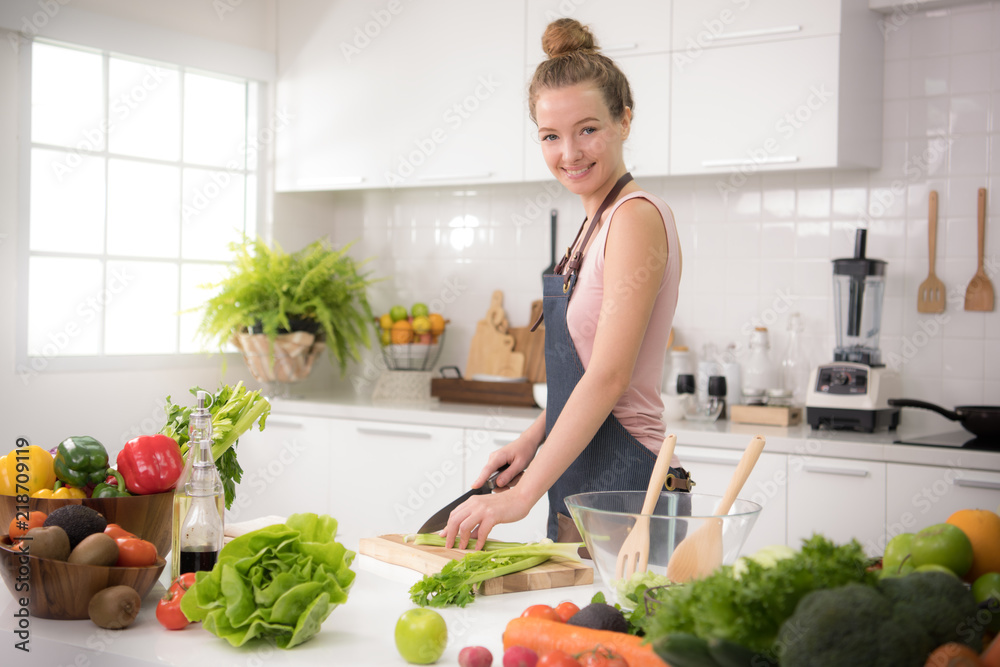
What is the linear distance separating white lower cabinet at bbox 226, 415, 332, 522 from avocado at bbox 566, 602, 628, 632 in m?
2.51

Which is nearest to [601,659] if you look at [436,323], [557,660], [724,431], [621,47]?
[557,660]

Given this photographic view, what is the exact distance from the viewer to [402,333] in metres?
3.59

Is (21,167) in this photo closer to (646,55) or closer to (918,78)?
(646,55)

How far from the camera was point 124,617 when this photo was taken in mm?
1085

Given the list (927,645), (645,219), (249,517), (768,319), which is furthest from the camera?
(249,517)

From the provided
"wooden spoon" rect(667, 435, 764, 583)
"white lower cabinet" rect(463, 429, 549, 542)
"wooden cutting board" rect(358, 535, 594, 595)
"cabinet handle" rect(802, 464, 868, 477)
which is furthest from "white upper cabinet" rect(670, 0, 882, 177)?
"wooden spoon" rect(667, 435, 764, 583)

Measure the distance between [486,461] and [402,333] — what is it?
747 millimetres

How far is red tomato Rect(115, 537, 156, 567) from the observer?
1.12 metres

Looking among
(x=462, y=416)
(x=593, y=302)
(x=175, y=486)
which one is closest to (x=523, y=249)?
(x=462, y=416)

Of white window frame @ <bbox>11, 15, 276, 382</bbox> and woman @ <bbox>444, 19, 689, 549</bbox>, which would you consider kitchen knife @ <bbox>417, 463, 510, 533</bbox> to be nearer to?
woman @ <bbox>444, 19, 689, 549</bbox>

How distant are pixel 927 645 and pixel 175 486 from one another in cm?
98

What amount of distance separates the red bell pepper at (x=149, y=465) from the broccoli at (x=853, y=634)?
0.89 meters

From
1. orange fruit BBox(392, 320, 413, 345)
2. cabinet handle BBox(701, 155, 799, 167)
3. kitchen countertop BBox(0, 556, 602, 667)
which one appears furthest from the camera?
orange fruit BBox(392, 320, 413, 345)

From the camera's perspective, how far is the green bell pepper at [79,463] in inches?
50.6
